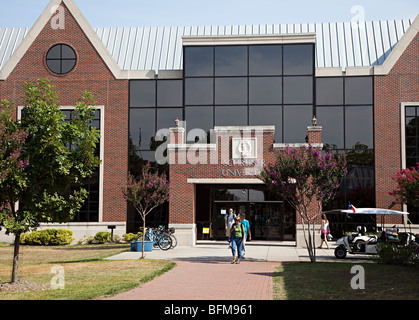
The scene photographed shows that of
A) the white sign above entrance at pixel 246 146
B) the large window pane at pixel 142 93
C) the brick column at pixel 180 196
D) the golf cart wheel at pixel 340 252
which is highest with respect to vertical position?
the large window pane at pixel 142 93

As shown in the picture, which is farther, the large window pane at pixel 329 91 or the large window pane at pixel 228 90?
the large window pane at pixel 228 90

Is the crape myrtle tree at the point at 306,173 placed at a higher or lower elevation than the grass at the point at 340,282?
higher

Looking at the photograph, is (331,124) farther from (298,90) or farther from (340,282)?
(340,282)

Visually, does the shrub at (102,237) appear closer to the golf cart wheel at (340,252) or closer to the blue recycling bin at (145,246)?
the blue recycling bin at (145,246)

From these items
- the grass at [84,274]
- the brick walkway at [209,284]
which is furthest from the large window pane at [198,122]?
the brick walkway at [209,284]

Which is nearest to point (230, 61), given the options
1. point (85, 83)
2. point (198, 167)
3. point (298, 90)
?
point (298, 90)

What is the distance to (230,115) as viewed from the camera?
1245 inches

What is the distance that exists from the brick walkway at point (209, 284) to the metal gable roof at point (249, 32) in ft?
62.4

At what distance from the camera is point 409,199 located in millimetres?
18797

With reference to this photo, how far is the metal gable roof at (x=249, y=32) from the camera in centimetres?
3328

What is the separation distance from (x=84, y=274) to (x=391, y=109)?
71.8ft

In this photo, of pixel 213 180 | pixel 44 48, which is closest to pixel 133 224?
pixel 213 180

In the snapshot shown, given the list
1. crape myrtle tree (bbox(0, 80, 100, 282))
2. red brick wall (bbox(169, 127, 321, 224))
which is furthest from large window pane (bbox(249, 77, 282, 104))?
crape myrtle tree (bbox(0, 80, 100, 282))
